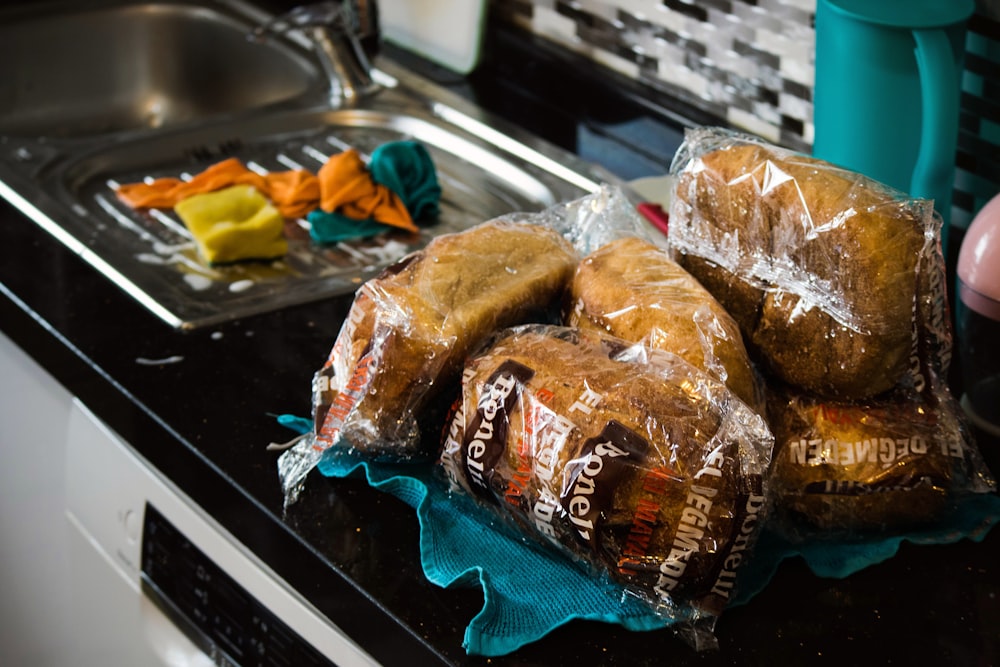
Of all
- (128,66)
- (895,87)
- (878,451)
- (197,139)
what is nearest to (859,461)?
(878,451)

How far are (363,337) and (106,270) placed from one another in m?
0.44

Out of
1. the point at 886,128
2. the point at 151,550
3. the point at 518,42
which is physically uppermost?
the point at 886,128

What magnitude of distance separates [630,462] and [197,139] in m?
0.94

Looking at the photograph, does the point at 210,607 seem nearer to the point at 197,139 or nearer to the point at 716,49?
the point at 197,139

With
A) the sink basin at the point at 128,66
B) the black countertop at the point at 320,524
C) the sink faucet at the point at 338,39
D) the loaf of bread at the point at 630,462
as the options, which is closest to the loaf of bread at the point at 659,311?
the loaf of bread at the point at 630,462

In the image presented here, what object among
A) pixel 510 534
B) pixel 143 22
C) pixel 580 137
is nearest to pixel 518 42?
pixel 580 137

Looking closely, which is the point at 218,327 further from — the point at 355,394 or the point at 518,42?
the point at 518,42

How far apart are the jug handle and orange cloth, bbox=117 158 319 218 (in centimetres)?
61

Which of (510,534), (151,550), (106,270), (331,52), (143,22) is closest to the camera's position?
(510,534)

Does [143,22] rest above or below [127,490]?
above

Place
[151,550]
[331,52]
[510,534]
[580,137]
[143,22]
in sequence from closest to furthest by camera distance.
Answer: [510,534], [151,550], [580,137], [331,52], [143,22]

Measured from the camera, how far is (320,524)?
31.1 inches

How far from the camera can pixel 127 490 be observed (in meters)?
0.97

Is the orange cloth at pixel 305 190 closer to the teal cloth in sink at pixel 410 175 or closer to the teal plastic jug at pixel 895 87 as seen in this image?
the teal cloth in sink at pixel 410 175
